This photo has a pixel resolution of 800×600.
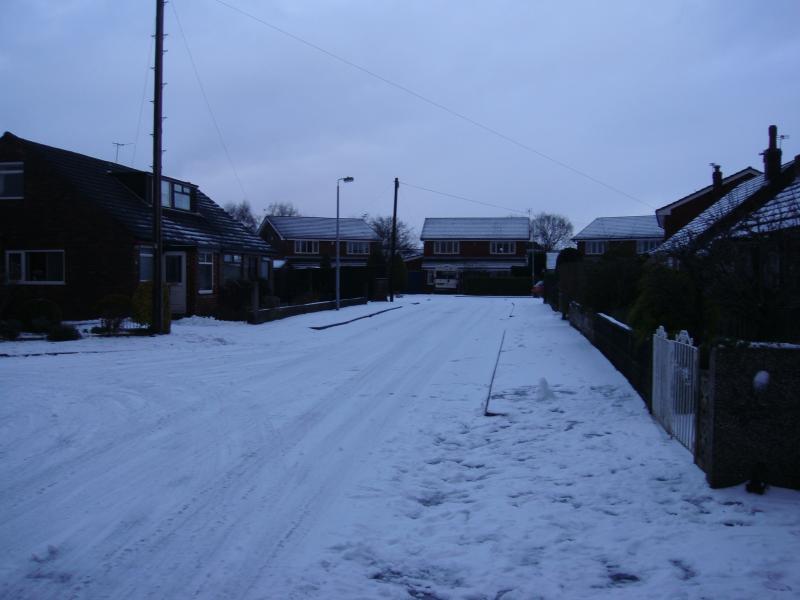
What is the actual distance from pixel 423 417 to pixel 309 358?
22.4 ft

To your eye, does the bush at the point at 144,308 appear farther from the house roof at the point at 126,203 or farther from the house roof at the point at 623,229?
the house roof at the point at 623,229

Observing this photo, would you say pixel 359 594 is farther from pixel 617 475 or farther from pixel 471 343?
pixel 471 343

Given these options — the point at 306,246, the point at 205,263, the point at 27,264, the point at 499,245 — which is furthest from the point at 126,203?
the point at 499,245

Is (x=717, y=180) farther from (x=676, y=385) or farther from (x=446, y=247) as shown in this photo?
(x=446, y=247)

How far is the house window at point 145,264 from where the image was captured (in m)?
24.6

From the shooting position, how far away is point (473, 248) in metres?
77.6

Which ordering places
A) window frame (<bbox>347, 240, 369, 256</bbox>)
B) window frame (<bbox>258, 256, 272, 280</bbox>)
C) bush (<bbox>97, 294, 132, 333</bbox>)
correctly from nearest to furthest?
bush (<bbox>97, 294, 132, 333</bbox>), window frame (<bbox>258, 256, 272, 280</bbox>), window frame (<bbox>347, 240, 369, 256</bbox>)

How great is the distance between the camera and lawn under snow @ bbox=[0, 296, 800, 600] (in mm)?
4660

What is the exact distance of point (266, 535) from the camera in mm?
5418

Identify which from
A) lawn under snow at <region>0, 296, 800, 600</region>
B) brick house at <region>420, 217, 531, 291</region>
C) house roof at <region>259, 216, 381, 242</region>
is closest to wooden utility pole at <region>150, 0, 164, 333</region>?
lawn under snow at <region>0, 296, 800, 600</region>

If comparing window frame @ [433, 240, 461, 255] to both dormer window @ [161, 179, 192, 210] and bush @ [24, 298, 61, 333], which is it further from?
bush @ [24, 298, 61, 333]

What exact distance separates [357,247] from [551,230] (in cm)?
5330

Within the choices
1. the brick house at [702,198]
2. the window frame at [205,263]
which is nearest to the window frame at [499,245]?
the brick house at [702,198]

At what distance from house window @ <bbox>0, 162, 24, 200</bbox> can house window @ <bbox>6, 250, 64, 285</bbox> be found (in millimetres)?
1959
